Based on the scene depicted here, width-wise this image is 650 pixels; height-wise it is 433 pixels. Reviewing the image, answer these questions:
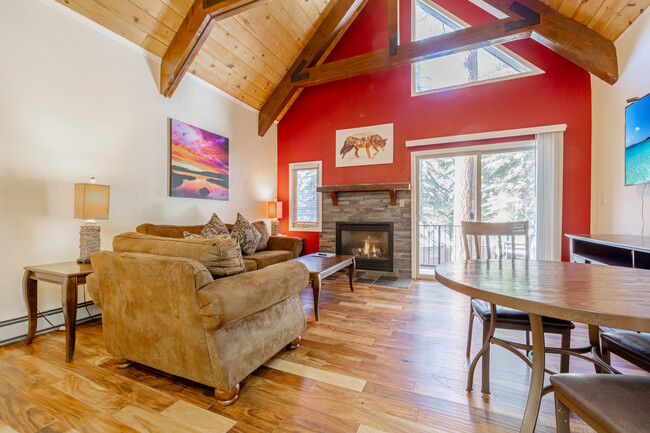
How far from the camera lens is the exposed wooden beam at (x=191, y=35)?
282 cm

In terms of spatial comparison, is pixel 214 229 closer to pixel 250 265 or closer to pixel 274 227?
pixel 250 265

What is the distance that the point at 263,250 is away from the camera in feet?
13.8

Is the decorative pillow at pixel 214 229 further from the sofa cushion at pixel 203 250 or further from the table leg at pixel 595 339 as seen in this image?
the table leg at pixel 595 339

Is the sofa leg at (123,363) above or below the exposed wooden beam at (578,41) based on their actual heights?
below

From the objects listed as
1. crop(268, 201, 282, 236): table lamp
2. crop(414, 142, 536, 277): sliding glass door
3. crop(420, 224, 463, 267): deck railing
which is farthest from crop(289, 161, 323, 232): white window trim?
crop(420, 224, 463, 267): deck railing

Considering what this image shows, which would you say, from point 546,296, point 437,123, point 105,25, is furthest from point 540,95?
point 105,25

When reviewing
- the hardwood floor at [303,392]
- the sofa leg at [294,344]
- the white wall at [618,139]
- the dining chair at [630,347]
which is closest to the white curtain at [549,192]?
the white wall at [618,139]

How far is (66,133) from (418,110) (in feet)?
14.5

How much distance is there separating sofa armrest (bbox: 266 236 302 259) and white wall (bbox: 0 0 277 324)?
137 centimetres

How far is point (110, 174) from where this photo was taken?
2795mm

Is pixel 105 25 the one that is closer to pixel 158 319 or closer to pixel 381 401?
pixel 158 319

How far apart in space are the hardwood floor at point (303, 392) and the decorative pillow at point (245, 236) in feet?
5.65

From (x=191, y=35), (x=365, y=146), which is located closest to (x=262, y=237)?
(x=365, y=146)

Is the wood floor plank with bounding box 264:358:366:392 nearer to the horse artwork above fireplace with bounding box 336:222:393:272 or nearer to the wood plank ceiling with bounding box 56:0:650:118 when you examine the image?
the horse artwork above fireplace with bounding box 336:222:393:272
